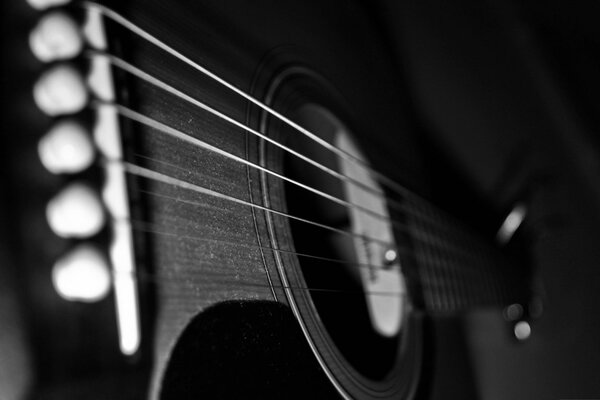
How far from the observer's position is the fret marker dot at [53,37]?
298mm

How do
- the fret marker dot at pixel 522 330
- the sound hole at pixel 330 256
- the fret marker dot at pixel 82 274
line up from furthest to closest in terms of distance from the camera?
1. the fret marker dot at pixel 522 330
2. the sound hole at pixel 330 256
3. the fret marker dot at pixel 82 274

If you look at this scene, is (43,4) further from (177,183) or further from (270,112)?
(270,112)

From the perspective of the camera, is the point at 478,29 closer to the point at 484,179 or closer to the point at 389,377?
the point at 484,179

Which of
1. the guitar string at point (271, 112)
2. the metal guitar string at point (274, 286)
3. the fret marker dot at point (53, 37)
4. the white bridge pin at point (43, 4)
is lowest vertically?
the metal guitar string at point (274, 286)

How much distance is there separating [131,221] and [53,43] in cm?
10

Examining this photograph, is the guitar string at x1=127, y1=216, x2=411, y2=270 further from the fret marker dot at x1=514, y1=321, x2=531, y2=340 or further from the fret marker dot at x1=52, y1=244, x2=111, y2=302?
the fret marker dot at x1=514, y1=321, x2=531, y2=340

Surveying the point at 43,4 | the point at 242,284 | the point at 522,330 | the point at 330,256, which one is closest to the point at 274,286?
the point at 242,284

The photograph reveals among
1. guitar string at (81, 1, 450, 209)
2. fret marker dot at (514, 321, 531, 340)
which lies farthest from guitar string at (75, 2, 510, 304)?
fret marker dot at (514, 321, 531, 340)

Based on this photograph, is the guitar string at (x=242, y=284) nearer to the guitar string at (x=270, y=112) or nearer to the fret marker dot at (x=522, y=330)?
the guitar string at (x=270, y=112)

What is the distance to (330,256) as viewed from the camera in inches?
23.3

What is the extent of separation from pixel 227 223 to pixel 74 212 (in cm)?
15

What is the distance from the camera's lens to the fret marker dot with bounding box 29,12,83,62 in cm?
30

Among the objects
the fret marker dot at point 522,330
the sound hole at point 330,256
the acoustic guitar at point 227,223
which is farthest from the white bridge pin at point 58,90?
the fret marker dot at point 522,330

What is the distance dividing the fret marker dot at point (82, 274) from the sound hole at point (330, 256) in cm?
24
